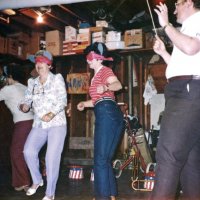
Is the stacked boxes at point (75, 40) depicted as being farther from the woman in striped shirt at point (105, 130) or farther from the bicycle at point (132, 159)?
the woman in striped shirt at point (105, 130)

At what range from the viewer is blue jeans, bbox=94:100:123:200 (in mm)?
3604

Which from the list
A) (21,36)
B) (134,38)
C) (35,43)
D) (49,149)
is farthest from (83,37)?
(49,149)

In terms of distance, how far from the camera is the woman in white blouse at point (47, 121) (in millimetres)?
4004

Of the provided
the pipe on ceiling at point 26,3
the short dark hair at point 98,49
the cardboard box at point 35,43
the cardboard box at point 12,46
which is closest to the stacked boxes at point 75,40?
the cardboard box at point 35,43

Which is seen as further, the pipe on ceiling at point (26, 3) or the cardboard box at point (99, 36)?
the cardboard box at point (99, 36)

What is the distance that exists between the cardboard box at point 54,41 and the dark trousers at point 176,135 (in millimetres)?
6150

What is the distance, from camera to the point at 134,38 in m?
7.38

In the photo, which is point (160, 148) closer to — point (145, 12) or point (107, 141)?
point (107, 141)

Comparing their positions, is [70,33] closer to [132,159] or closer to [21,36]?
[21,36]

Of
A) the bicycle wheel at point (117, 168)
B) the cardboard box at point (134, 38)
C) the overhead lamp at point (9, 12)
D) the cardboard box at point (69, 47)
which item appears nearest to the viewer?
the bicycle wheel at point (117, 168)

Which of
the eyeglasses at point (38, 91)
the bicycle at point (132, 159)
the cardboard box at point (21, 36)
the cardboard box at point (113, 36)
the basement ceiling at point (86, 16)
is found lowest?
the bicycle at point (132, 159)

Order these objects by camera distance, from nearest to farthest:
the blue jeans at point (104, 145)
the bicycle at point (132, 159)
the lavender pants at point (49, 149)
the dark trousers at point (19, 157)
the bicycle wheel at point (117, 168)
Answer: the blue jeans at point (104, 145) → the lavender pants at point (49, 149) → the dark trousers at point (19, 157) → the bicycle at point (132, 159) → the bicycle wheel at point (117, 168)

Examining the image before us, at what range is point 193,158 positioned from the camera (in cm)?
246

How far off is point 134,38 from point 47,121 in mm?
4090
